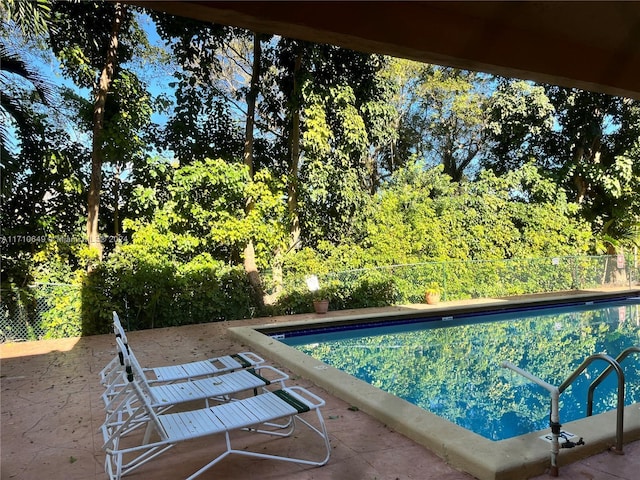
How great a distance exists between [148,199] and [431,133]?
1298 cm

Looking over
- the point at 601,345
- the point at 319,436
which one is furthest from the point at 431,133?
the point at 319,436

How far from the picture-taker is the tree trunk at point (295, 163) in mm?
11508

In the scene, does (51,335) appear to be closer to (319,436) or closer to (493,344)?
(319,436)

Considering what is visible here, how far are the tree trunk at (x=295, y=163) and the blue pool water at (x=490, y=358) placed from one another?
419 centimetres

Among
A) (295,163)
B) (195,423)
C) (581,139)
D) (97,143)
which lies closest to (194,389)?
(195,423)

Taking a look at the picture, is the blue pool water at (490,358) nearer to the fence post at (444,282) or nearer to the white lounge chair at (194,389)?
the fence post at (444,282)

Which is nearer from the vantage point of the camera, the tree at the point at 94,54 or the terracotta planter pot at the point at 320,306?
the tree at the point at 94,54

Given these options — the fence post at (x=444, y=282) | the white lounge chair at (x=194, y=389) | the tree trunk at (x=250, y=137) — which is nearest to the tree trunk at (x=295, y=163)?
the tree trunk at (x=250, y=137)

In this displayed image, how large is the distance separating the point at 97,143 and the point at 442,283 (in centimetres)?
880

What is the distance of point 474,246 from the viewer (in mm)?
13242

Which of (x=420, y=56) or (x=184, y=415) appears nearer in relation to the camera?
(x=420, y=56)

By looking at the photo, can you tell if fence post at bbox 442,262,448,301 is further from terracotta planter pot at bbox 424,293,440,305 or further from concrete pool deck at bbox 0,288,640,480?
concrete pool deck at bbox 0,288,640,480

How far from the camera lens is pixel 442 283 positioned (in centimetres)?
1166

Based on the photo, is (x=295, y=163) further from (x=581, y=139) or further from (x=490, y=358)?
(x=581, y=139)
